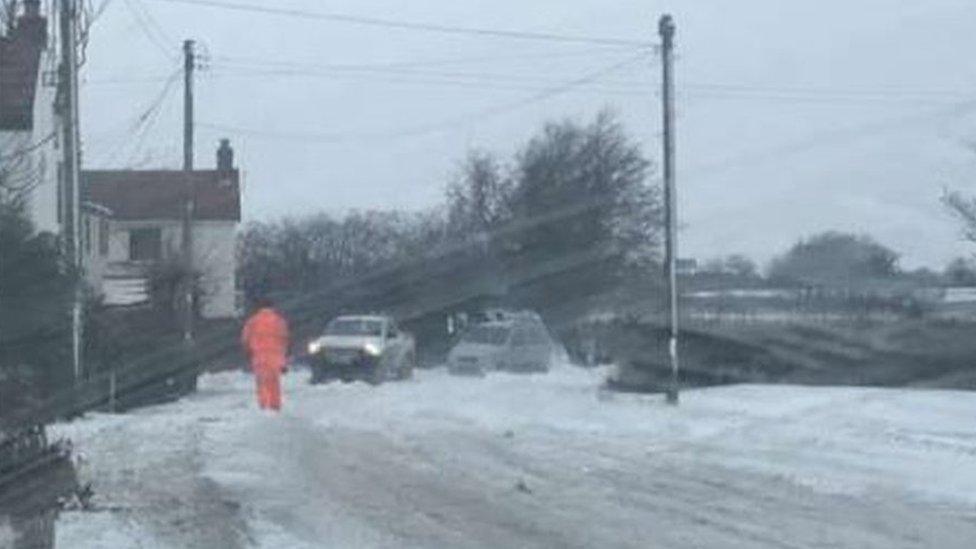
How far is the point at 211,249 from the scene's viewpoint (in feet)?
231

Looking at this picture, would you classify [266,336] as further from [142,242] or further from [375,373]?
[142,242]

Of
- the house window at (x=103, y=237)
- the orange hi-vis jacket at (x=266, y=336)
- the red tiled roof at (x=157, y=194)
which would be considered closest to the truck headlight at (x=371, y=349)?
the orange hi-vis jacket at (x=266, y=336)

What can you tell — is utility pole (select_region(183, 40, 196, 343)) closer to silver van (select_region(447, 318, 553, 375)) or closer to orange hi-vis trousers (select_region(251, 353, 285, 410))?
silver van (select_region(447, 318, 553, 375))

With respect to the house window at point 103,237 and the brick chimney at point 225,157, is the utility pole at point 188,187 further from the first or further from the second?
the brick chimney at point 225,157

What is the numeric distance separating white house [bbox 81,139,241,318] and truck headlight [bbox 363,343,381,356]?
20.2m

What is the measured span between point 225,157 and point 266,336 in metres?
47.4

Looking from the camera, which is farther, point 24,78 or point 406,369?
point 406,369

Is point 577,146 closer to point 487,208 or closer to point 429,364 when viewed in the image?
point 487,208

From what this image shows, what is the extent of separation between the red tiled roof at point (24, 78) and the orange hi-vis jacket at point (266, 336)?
4596mm

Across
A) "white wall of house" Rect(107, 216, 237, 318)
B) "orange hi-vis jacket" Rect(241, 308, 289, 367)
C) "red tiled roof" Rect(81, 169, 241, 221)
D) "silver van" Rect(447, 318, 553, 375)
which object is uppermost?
"red tiled roof" Rect(81, 169, 241, 221)

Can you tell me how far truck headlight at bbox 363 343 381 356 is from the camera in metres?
44.9

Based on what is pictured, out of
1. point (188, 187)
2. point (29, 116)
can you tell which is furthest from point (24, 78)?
point (188, 187)

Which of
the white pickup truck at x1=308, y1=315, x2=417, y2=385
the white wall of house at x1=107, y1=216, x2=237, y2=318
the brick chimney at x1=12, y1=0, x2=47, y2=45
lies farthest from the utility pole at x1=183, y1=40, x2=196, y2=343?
the white wall of house at x1=107, y1=216, x2=237, y2=318

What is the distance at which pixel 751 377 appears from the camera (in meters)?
38.8
